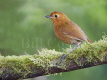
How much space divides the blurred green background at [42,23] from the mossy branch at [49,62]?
198cm

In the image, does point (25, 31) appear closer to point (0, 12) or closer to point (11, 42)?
point (11, 42)

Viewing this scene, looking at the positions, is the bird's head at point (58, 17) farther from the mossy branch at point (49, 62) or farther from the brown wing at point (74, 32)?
the mossy branch at point (49, 62)

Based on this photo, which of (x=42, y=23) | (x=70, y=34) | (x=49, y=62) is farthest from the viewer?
(x=42, y=23)

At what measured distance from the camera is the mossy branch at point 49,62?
339 cm

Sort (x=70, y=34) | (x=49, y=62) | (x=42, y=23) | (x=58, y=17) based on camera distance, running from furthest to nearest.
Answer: (x=42, y=23), (x=58, y=17), (x=70, y=34), (x=49, y=62)

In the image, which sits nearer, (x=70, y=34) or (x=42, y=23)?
(x=70, y=34)

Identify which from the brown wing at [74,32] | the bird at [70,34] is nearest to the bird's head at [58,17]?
the bird at [70,34]

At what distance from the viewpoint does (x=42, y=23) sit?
5.64 metres

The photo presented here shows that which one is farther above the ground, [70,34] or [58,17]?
[58,17]

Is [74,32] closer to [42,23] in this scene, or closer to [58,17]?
[58,17]

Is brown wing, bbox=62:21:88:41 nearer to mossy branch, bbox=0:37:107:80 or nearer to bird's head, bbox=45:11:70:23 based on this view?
bird's head, bbox=45:11:70:23

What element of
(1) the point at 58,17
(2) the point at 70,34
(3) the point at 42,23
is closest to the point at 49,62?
(2) the point at 70,34

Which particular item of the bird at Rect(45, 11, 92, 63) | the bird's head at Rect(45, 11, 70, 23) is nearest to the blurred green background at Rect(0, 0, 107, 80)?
the bird's head at Rect(45, 11, 70, 23)

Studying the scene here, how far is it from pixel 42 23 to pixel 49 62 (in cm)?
224
